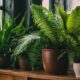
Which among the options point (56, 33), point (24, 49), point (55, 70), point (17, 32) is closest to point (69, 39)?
point (56, 33)

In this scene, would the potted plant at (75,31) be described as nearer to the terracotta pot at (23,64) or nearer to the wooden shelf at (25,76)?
the wooden shelf at (25,76)

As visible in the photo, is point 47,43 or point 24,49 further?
point 24,49

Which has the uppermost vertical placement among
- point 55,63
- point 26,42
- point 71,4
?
point 71,4

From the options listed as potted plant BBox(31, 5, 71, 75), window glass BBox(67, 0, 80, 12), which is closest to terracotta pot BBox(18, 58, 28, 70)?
potted plant BBox(31, 5, 71, 75)

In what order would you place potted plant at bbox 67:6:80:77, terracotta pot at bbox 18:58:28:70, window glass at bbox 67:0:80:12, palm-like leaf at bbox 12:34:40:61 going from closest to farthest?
potted plant at bbox 67:6:80:77 → palm-like leaf at bbox 12:34:40:61 → window glass at bbox 67:0:80:12 → terracotta pot at bbox 18:58:28:70

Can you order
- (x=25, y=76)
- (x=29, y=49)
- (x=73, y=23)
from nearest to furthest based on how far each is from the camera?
(x=73, y=23)
(x=25, y=76)
(x=29, y=49)

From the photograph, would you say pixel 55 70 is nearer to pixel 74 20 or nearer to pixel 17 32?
pixel 74 20

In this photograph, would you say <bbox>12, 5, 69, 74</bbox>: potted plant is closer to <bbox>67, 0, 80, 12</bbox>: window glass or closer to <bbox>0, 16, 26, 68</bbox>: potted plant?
<bbox>67, 0, 80, 12</bbox>: window glass

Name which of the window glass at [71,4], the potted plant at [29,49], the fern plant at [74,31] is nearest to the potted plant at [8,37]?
the potted plant at [29,49]

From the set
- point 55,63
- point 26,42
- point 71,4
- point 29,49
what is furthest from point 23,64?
point 71,4

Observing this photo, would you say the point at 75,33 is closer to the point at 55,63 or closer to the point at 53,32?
the point at 53,32

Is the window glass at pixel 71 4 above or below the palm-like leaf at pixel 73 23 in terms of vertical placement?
above

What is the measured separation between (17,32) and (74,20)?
77 cm

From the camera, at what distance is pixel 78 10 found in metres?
1.74
